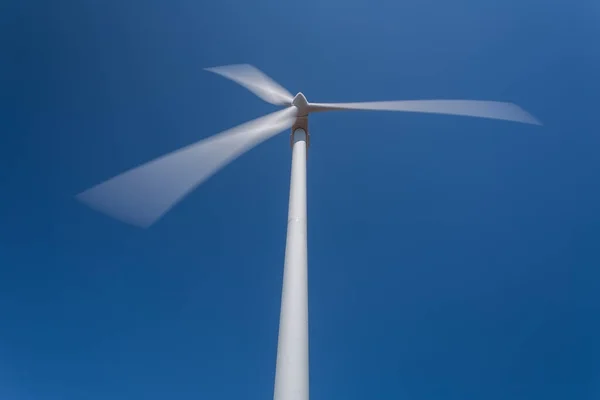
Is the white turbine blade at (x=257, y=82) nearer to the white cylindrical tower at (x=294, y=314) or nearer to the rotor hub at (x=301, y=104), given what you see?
the rotor hub at (x=301, y=104)

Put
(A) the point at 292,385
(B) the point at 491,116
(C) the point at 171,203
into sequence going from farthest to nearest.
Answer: (B) the point at 491,116, (C) the point at 171,203, (A) the point at 292,385

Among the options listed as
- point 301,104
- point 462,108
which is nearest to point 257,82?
point 301,104

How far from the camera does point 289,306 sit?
677 cm

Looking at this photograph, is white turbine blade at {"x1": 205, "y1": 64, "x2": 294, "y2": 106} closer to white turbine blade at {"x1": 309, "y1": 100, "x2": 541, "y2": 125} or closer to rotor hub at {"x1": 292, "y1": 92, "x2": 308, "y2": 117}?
rotor hub at {"x1": 292, "y1": 92, "x2": 308, "y2": 117}

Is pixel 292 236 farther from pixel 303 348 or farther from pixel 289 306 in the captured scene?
pixel 303 348

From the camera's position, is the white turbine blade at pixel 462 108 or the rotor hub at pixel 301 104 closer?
the white turbine blade at pixel 462 108

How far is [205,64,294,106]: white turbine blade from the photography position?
12.9m

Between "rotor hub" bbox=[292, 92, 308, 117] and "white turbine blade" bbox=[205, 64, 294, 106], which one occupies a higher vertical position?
"white turbine blade" bbox=[205, 64, 294, 106]

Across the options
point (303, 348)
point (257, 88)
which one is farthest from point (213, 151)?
point (303, 348)

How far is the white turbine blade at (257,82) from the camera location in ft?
42.4

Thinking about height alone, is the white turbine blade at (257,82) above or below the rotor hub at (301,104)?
above

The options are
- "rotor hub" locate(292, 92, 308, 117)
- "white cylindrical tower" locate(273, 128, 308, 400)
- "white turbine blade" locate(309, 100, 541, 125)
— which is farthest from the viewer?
"rotor hub" locate(292, 92, 308, 117)

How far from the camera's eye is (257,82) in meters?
13.2

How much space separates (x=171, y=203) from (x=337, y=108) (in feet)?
20.4
